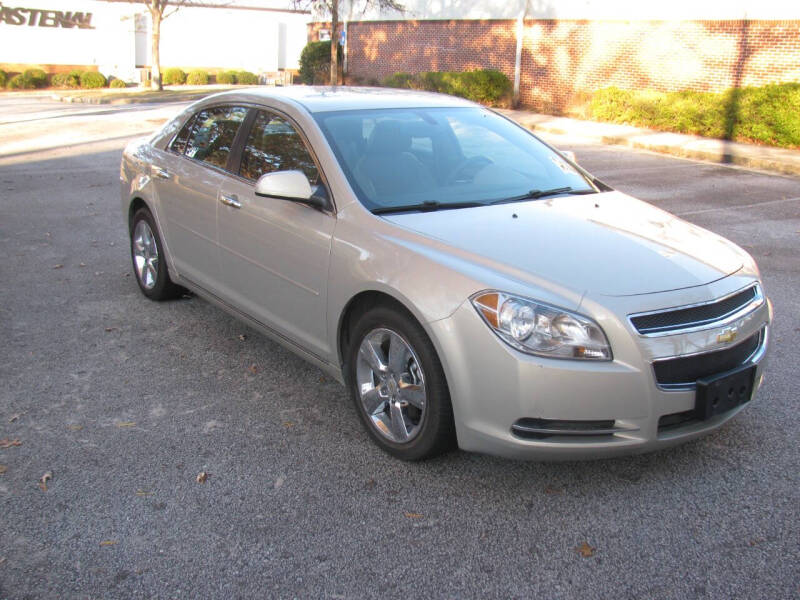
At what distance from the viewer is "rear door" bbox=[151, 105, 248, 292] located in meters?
5.17

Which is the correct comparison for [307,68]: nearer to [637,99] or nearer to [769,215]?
[637,99]

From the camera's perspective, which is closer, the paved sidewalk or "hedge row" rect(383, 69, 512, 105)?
the paved sidewalk

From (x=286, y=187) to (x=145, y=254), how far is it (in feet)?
8.54

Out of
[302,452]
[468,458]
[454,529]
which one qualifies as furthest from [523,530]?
[302,452]

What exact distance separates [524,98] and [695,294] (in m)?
23.6

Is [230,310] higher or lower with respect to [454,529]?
higher

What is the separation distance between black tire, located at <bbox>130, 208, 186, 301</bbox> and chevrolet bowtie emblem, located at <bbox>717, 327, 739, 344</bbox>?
3.98m

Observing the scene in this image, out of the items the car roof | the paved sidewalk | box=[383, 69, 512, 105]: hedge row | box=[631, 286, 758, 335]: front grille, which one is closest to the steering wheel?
the car roof

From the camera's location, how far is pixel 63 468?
381 centimetres

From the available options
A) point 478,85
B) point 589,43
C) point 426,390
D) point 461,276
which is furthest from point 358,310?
point 478,85

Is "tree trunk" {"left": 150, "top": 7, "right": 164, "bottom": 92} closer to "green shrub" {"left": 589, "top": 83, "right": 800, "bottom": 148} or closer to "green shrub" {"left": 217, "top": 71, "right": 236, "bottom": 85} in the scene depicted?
"green shrub" {"left": 217, "top": 71, "right": 236, "bottom": 85}

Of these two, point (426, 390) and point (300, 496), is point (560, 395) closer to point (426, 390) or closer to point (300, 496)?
point (426, 390)

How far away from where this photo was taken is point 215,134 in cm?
540

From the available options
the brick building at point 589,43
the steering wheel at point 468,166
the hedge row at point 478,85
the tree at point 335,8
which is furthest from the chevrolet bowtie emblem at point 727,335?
→ the tree at point 335,8
